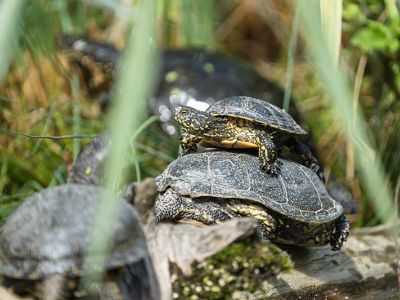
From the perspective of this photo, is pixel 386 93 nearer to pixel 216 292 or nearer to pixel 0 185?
pixel 0 185

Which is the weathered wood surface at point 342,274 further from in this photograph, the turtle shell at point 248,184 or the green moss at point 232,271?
the turtle shell at point 248,184

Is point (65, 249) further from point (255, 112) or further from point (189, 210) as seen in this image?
point (255, 112)

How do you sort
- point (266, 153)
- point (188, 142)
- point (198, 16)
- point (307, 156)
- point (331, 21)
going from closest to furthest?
point (331, 21)
point (266, 153)
point (188, 142)
point (198, 16)
point (307, 156)

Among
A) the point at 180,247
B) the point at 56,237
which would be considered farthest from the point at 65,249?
the point at 180,247

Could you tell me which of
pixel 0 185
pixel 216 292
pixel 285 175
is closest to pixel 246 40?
pixel 0 185

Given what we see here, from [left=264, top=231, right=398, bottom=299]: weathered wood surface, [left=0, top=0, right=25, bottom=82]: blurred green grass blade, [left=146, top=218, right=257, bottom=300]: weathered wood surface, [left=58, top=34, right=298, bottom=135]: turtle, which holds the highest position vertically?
[left=0, top=0, right=25, bottom=82]: blurred green grass blade

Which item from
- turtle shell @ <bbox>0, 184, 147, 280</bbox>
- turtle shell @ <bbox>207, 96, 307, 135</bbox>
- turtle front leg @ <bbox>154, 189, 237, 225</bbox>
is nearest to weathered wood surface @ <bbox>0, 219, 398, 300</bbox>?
turtle shell @ <bbox>0, 184, 147, 280</bbox>

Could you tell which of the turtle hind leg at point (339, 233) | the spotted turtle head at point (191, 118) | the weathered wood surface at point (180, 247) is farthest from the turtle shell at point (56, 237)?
the turtle hind leg at point (339, 233)

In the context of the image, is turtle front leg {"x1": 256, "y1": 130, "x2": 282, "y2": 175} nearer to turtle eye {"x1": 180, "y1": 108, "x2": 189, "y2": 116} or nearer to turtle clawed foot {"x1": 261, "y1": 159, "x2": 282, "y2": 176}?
turtle clawed foot {"x1": 261, "y1": 159, "x2": 282, "y2": 176}
